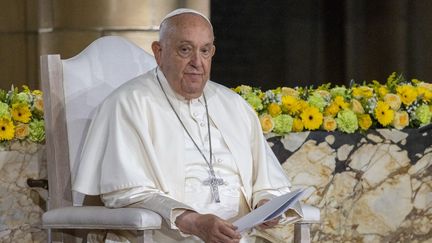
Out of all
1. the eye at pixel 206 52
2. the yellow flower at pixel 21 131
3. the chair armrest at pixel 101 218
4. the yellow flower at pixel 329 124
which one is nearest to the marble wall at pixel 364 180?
the yellow flower at pixel 329 124

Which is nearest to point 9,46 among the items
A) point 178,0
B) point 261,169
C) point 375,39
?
point 178,0

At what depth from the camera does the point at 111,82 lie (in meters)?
4.62

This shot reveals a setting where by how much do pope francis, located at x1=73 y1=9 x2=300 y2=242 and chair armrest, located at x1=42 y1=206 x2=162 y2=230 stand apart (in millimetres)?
98

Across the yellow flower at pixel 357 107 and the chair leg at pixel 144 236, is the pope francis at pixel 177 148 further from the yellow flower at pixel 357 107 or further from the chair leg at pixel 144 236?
the yellow flower at pixel 357 107

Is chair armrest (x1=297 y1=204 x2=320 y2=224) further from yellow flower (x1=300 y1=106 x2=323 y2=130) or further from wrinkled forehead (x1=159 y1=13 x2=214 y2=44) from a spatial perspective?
yellow flower (x1=300 y1=106 x2=323 y2=130)

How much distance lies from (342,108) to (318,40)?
4.03 meters

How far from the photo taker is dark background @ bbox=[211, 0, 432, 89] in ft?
29.7

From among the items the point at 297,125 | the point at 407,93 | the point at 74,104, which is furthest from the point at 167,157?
the point at 407,93

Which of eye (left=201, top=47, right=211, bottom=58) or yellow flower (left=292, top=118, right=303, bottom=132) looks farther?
yellow flower (left=292, top=118, right=303, bottom=132)

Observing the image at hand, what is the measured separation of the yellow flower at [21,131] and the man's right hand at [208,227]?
1154 mm

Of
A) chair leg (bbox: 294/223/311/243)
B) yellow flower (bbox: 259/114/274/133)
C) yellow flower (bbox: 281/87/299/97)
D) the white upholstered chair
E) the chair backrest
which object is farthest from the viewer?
yellow flower (bbox: 281/87/299/97)

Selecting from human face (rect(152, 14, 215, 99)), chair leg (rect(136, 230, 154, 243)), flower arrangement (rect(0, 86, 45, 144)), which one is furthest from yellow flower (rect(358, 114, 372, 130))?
chair leg (rect(136, 230, 154, 243))

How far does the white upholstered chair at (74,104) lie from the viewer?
4.32 metres

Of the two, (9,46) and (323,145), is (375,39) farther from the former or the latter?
(323,145)
